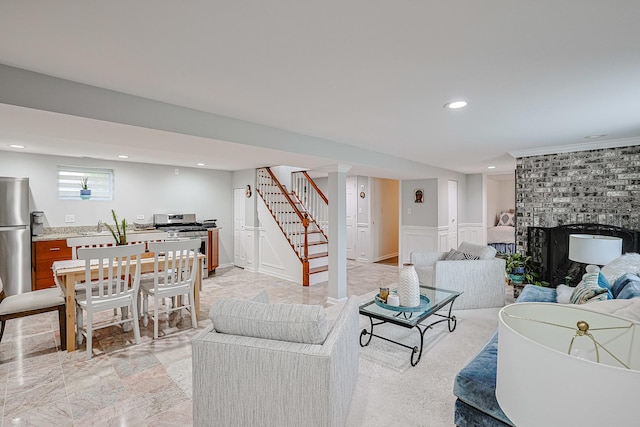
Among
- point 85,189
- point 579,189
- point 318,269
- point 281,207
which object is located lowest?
point 318,269

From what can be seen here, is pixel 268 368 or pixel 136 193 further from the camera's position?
pixel 136 193

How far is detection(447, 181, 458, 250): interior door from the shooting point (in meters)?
7.23

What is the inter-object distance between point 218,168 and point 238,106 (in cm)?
442

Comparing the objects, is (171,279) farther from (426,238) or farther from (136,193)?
(426,238)

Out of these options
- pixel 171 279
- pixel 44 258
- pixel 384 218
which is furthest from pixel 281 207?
pixel 44 258

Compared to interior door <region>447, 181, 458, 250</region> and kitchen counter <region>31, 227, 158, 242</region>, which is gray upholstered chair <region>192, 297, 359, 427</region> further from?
interior door <region>447, 181, 458, 250</region>

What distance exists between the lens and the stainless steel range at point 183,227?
5.96m

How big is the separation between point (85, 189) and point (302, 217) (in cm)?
373

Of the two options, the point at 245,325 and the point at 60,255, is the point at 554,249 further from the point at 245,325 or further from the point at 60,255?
the point at 60,255

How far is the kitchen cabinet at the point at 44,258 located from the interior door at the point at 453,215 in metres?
7.25

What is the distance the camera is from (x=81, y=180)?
5.53 metres

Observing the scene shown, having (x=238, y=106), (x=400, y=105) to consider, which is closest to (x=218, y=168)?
(x=238, y=106)

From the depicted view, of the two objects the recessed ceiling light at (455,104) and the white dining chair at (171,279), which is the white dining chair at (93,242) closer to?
the white dining chair at (171,279)

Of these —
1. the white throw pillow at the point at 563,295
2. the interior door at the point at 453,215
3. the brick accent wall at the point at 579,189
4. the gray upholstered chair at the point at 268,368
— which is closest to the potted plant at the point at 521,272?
the brick accent wall at the point at 579,189
